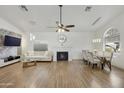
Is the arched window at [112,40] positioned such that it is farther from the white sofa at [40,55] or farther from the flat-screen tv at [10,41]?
the flat-screen tv at [10,41]

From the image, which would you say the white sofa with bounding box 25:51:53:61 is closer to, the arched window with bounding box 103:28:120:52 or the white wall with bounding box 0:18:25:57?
the white wall with bounding box 0:18:25:57

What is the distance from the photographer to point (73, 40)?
10.2 m

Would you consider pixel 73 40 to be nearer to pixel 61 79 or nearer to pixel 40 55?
pixel 40 55

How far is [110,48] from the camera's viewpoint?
7.34 m

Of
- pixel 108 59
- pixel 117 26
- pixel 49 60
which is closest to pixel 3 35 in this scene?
pixel 49 60

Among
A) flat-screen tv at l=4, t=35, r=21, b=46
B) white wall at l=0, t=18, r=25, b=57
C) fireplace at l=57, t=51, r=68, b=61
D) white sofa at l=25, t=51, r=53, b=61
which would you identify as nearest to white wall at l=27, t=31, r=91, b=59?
fireplace at l=57, t=51, r=68, b=61

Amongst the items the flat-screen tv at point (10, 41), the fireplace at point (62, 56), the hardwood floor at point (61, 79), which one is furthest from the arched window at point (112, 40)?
the flat-screen tv at point (10, 41)

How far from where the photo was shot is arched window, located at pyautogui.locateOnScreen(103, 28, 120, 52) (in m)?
6.54

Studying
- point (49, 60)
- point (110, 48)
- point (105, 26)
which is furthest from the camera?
point (49, 60)

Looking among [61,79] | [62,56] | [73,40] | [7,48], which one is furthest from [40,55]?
[61,79]

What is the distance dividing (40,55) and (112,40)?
5.62 meters

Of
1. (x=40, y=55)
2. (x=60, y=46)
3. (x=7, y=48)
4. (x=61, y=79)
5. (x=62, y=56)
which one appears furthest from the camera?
(x=60, y=46)
